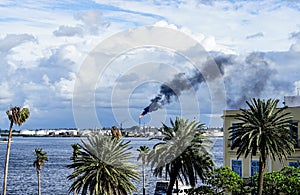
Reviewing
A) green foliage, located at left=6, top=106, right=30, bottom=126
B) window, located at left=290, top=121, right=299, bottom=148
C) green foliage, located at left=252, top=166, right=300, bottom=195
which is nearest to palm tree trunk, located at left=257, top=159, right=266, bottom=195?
green foliage, located at left=252, top=166, right=300, bottom=195

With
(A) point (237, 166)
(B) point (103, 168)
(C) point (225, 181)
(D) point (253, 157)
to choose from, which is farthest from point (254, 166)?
(B) point (103, 168)

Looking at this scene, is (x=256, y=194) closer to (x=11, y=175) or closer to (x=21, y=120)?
(x=21, y=120)

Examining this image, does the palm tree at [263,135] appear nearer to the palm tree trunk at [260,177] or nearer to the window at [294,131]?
the palm tree trunk at [260,177]

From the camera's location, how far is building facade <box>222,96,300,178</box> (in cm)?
6369

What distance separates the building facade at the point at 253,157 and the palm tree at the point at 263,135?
764 cm

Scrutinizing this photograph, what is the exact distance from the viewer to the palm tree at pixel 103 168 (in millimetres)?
53719

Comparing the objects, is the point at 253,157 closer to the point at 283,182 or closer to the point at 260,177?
the point at 283,182

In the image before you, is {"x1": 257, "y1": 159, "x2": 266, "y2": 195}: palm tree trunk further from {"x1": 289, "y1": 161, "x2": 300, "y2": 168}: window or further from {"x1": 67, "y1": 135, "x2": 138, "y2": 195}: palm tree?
{"x1": 67, "y1": 135, "x2": 138, "y2": 195}: palm tree

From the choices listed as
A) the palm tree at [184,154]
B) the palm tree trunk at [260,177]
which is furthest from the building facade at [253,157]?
the palm tree trunk at [260,177]

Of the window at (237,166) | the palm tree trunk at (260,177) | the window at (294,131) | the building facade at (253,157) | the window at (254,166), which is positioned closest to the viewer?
the palm tree trunk at (260,177)

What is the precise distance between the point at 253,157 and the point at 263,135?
41.8 feet

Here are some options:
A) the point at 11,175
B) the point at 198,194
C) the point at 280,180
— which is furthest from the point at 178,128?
the point at 11,175

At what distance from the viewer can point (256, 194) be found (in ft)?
196

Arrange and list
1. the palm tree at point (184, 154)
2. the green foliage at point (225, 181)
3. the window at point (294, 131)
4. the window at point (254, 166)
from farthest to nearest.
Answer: the window at point (254, 166)
the window at point (294, 131)
the green foliage at point (225, 181)
the palm tree at point (184, 154)
